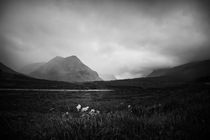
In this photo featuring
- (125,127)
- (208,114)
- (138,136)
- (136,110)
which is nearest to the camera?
(138,136)

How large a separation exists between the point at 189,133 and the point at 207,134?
323 mm

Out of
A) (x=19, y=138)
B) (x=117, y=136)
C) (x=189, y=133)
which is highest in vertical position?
(x=189, y=133)

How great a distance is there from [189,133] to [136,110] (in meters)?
2.89

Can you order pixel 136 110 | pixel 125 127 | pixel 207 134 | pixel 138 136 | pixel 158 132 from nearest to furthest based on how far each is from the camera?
pixel 207 134, pixel 138 136, pixel 158 132, pixel 125 127, pixel 136 110

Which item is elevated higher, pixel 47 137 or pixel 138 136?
pixel 138 136

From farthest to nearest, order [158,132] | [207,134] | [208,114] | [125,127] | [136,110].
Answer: [136,110] < [208,114] < [125,127] < [158,132] < [207,134]

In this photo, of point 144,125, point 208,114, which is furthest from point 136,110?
point 208,114

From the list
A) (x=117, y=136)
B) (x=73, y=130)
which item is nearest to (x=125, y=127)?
(x=117, y=136)

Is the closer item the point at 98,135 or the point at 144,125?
the point at 98,135

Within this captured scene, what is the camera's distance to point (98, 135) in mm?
2602

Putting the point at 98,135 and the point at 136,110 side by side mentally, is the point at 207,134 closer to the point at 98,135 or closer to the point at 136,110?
the point at 98,135

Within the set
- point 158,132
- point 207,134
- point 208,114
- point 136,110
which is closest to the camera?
point 207,134

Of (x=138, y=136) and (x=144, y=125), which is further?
(x=144, y=125)

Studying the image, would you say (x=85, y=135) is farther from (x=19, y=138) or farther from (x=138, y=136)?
(x=19, y=138)
